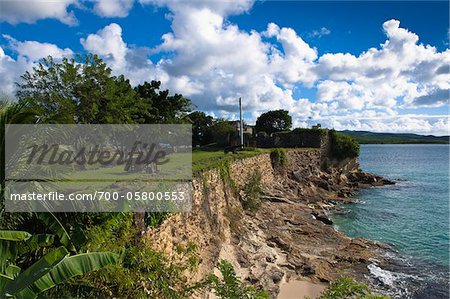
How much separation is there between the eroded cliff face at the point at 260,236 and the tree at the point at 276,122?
41.3m

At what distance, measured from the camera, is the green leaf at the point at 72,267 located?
16.9 ft

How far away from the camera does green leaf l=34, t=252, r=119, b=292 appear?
514 centimetres

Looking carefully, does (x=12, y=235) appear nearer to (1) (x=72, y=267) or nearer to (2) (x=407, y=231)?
(1) (x=72, y=267)

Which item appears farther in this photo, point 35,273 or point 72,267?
point 72,267

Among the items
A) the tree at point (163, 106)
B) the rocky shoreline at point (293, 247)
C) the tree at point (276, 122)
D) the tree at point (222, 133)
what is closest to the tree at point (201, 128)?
the tree at point (222, 133)

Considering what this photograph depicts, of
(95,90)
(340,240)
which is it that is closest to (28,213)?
(95,90)

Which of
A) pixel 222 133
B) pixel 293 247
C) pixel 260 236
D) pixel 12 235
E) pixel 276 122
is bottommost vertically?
pixel 293 247

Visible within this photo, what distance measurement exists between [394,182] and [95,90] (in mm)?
48074

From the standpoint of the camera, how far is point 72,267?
17.5ft

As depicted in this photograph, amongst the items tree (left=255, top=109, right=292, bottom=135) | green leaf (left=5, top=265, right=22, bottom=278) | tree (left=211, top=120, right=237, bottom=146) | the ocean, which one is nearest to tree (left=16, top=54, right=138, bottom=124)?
green leaf (left=5, top=265, right=22, bottom=278)

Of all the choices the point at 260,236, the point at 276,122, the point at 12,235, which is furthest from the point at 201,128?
the point at 12,235

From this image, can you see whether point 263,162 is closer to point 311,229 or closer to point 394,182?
point 311,229

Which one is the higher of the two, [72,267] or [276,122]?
[276,122]

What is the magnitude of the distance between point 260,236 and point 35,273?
15291mm
